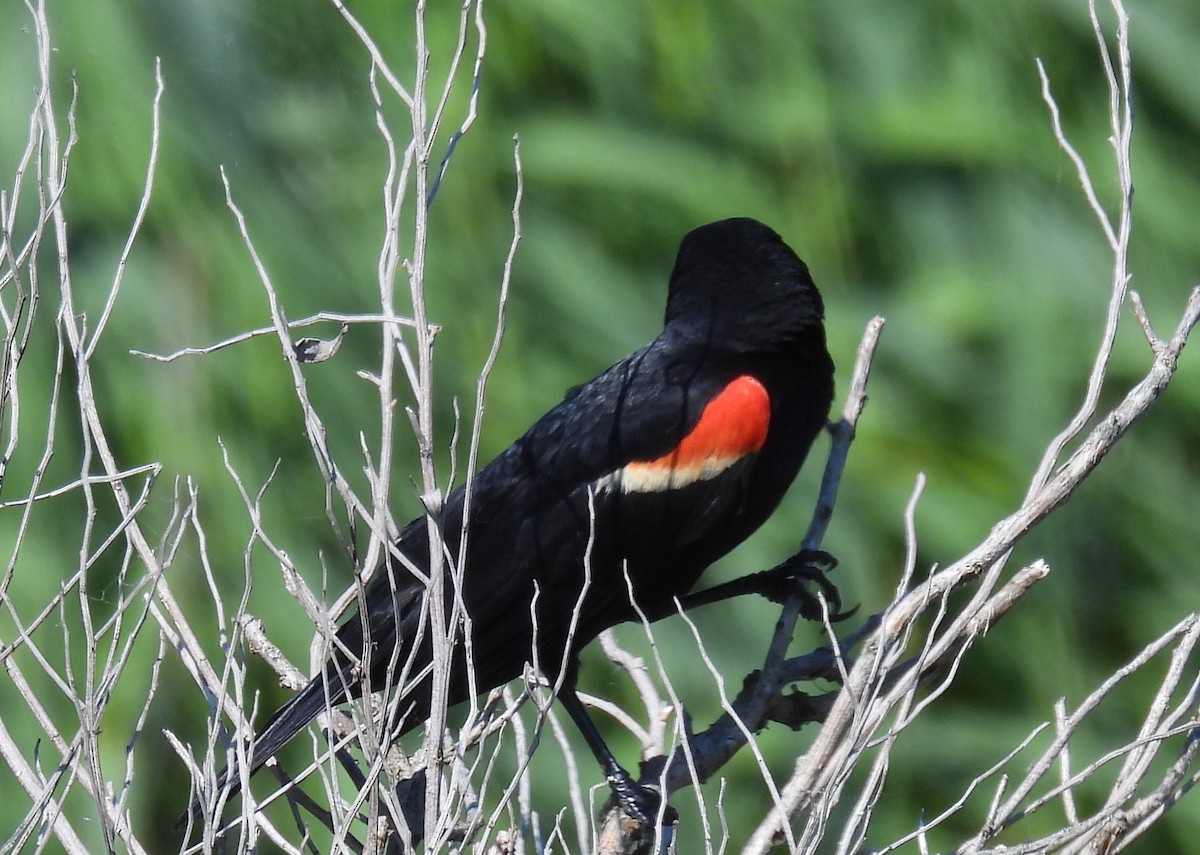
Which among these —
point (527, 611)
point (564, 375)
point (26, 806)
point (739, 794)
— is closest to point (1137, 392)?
point (527, 611)

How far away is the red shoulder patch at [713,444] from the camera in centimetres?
253

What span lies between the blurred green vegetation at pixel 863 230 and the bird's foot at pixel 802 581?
1.68 m

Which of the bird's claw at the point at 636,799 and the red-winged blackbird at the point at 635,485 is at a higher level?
the red-winged blackbird at the point at 635,485

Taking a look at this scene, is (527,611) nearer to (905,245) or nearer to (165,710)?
(165,710)

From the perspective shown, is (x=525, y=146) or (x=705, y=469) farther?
(x=525, y=146)

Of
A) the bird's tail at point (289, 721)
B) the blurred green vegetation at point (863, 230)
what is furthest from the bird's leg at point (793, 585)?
the blurred green vegetation at point (863, 230)

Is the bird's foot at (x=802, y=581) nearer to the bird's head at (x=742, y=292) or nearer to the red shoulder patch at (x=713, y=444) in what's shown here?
the red shoulder patch at (x=713, y=444)

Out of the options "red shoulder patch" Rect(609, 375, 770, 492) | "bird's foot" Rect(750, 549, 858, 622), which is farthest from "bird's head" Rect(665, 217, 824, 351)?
"bird's foot" Rect(750, 549, 858, 622)

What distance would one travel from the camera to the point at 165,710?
3857mm

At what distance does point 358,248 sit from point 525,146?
0.89 metres

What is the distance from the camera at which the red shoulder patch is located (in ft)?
8.30

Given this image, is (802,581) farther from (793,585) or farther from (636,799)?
(636,799)

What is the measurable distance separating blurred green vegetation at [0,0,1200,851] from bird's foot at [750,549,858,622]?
1.68 meters

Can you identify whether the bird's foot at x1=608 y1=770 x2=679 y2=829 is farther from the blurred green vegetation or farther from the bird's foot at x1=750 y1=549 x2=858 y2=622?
the blurred green vegetation
